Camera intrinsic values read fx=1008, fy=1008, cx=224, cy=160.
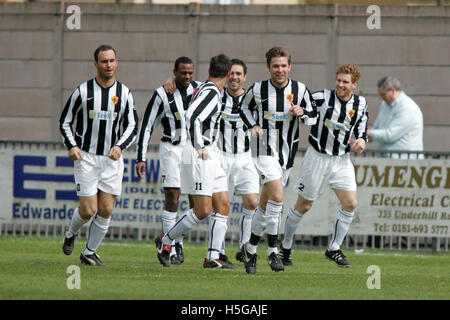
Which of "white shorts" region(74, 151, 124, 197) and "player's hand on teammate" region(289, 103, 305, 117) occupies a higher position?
"player's hand on teammate" region(289, 103, 305, 117)

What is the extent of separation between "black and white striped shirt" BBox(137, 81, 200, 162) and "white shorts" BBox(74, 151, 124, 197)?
2.47 feet

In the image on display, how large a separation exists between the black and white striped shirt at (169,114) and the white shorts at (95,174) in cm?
75

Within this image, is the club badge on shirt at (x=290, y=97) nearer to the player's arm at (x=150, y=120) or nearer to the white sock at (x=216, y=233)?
the white sock at (x=216, y=233)

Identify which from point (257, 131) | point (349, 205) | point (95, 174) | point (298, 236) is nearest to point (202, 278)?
point (257, 131)

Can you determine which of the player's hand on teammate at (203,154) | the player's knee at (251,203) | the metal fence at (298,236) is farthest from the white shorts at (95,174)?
the metal fence at (298,236)

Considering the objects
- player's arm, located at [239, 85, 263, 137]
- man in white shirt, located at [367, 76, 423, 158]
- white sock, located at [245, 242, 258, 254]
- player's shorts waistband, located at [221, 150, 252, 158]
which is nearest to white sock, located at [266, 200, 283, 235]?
white sock, located at [245, 242, 258, 254]

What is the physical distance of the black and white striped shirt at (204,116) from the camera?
385 inches

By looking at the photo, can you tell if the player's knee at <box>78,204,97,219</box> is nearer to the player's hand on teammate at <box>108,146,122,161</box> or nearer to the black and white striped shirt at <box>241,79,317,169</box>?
the player's hand on teammate at <box>108,146,122,161</box>

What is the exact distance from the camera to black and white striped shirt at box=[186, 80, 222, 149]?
32.1 ft

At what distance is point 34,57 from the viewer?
17609 millimetres

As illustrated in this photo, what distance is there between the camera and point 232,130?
11.9 m

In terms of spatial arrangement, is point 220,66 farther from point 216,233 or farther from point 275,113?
point 216,233
